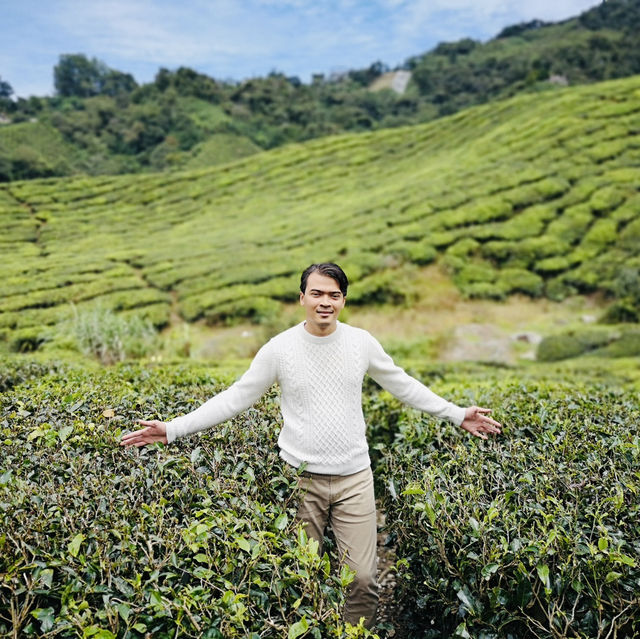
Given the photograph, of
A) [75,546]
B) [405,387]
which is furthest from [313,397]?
[75,546]

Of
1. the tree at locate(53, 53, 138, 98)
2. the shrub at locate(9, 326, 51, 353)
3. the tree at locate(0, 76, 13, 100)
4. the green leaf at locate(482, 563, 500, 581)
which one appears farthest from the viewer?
the tree at locate(53, 53, 138, 98)

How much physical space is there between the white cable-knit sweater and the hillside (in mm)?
21611

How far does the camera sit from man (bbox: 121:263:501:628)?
2758 mm

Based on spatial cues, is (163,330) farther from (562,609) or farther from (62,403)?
(562,609)

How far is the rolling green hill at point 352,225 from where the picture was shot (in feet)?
49.9

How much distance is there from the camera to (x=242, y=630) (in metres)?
2.03

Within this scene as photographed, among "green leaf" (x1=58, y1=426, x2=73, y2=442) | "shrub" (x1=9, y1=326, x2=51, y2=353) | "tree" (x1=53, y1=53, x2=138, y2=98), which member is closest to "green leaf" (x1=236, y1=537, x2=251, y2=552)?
"green leaf" (x1=58, y1=426, x2=73, y2=442)

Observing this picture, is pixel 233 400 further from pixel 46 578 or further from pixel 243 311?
pixel 243 311

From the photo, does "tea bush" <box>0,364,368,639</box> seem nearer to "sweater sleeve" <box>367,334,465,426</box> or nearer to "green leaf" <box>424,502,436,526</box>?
"green leaf" <box>424,502,436,526</box>

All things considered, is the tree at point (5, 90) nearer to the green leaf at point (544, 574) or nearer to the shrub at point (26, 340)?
the shrub at point (26, 340)

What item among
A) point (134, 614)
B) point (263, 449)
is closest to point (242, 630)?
point (134, 614)

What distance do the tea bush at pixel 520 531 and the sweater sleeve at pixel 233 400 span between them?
0.92 meters

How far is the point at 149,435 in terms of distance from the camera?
2816 millimetres

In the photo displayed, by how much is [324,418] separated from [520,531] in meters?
1.05
